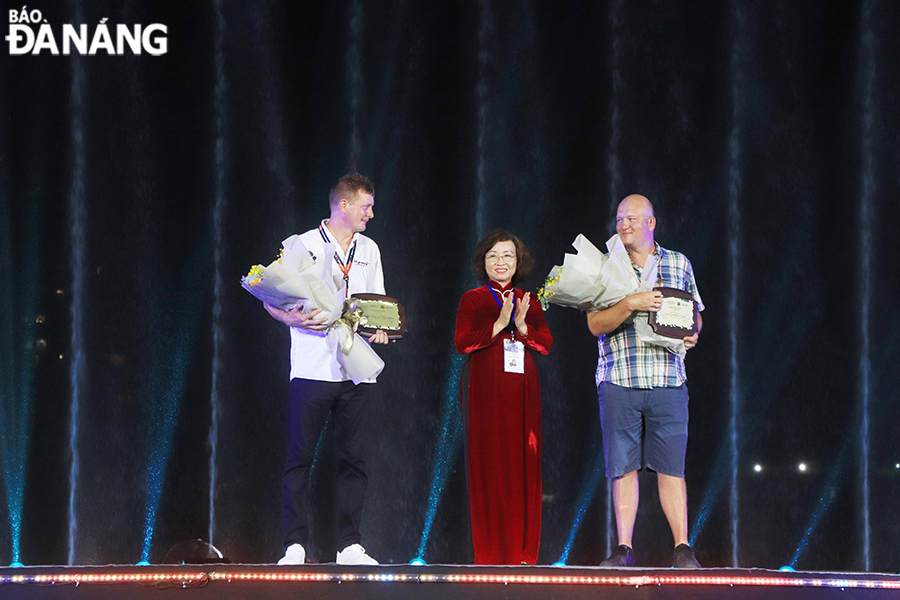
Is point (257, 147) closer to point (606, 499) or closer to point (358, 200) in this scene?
point (358, 200)

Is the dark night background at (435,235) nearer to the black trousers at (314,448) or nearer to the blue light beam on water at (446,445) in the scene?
the blue light beam on water at (446,445)

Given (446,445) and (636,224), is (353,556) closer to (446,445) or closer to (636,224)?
(446,445)

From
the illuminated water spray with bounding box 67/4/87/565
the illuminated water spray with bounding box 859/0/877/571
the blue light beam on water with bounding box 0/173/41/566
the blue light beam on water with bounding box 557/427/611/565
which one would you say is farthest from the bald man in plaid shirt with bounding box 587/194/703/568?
the blue light beam on water with bounding box 0/173/41/566

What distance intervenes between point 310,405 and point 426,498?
149 cm

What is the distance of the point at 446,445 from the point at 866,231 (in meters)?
2.98

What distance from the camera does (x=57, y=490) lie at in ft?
15.3

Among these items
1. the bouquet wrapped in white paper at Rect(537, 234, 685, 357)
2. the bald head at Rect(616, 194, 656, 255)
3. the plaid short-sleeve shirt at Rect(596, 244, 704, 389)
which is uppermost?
the bald head at Rect(616, 194, 656, 255)

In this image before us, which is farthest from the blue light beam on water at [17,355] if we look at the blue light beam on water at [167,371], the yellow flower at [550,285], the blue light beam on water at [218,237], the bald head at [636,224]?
the bald head at [636,224]

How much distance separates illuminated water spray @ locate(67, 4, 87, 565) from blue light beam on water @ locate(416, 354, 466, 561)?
6.91ft

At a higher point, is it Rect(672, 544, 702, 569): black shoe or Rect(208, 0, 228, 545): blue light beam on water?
Rect(208, 0, 228, 545): blue light beam on water

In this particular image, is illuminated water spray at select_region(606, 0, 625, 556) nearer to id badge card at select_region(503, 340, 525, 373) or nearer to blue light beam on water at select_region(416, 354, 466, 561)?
blue light beam on water at select_region(416, 354, 466, 561)

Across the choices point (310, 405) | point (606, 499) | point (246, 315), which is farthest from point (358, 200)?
Result: point (606, 499)

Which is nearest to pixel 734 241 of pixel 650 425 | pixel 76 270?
pixel 650 425

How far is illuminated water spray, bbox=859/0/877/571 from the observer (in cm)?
478
